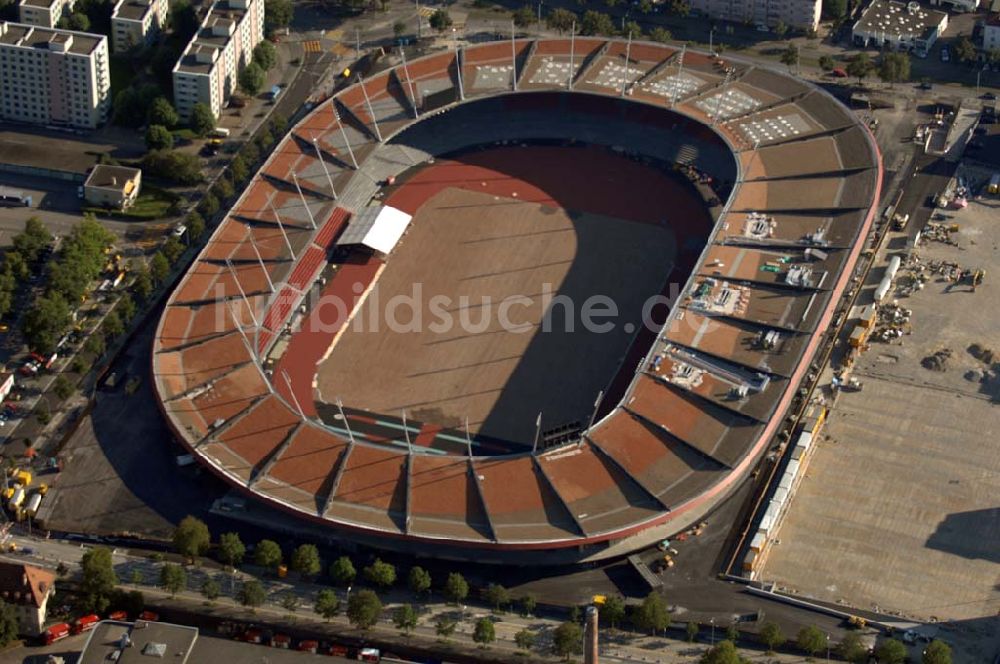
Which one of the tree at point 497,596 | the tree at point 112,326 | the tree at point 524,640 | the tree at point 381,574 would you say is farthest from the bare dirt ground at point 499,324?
the tree at point 524,640

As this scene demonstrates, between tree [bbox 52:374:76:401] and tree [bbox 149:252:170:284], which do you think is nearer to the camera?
tree [bbox 52:374:76:401]

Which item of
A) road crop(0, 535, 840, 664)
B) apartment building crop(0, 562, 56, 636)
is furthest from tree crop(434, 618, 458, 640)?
apartment building crop(0, 562, 56, 636)

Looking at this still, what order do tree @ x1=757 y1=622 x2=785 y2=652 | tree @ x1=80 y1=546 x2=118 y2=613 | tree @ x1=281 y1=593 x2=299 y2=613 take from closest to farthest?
1. tree @ x1=757 y1=622 x2=785 y2=652
2. tree @ x1=80 y1=546 x2=118 y2=613
3. tree @ x1=281 y1=593 x2=299 y2=613

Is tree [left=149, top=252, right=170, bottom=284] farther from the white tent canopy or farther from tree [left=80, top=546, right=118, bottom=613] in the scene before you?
tree [left=80, top=546, right=118, bottom=613]

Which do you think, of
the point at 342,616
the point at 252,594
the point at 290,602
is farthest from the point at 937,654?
the point at 252,594

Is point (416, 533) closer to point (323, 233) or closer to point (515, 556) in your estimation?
point (515, 556)

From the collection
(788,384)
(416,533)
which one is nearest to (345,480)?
(416,533)
